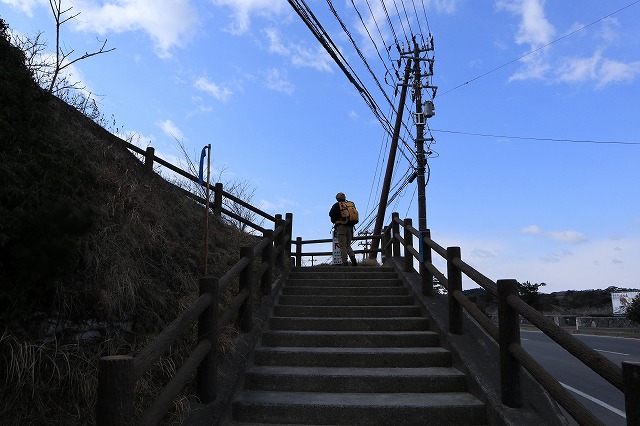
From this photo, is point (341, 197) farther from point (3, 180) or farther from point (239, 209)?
point (3, 180)

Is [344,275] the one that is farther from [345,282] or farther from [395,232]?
[395,232]

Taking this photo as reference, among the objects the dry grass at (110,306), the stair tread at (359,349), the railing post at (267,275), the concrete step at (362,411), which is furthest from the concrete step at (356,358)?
the railing post at (267,275)

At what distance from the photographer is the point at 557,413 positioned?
11.5 ft

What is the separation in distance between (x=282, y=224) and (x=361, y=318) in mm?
2270

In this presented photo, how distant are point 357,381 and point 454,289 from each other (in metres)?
1.44

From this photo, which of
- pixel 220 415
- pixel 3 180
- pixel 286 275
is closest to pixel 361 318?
pixel 286 275

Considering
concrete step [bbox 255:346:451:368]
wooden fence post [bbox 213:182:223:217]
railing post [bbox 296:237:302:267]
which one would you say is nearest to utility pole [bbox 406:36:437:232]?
railing post [bbox 296:237:302:267]

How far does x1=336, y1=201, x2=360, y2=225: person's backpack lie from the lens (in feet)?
30.3

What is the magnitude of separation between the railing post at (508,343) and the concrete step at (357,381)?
0.71 meters

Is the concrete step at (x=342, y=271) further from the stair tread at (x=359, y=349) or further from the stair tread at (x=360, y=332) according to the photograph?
the stair tread at (x=359, y=349)

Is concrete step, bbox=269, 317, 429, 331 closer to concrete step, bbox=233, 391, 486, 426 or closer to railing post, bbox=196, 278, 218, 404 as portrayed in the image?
concrete step, bbox=233, 391, 486, 426

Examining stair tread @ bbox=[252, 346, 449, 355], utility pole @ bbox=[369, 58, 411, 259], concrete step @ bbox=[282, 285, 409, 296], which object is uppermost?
utility pole @ bbox=[369, 58, 411, 259]

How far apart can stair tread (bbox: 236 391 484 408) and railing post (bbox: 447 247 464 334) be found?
2.83 ft

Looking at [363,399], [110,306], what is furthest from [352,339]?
[110,306]
